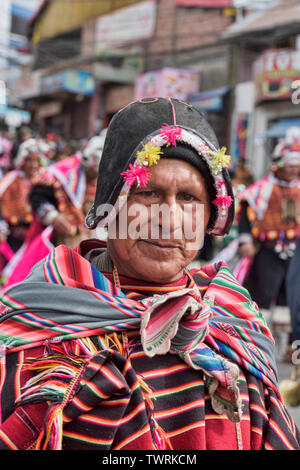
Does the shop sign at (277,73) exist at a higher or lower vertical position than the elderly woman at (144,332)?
higher

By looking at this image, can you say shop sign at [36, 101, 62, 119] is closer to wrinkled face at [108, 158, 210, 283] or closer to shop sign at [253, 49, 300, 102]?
shop sign at [253, 49, 300, 102]

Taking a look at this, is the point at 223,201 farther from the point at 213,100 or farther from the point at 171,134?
the point at 213,100

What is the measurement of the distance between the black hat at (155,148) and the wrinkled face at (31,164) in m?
6.62

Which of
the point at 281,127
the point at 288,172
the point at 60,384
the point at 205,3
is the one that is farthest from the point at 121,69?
the point at 60,384

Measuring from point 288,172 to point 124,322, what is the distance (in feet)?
17.8

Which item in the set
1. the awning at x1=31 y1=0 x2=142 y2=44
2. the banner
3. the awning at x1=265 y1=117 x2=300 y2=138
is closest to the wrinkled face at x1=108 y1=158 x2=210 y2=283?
the awning at x1=265 y1=117 x2=300 y2=138

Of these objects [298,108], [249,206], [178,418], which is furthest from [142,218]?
[298,108]

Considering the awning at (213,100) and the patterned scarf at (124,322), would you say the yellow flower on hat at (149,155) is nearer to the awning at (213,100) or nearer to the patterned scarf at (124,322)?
the patterned scarf at (124,322)

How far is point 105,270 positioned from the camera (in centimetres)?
176

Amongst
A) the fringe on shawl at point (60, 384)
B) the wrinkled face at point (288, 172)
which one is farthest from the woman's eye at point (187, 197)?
the wrinkled face at point (288, 172)

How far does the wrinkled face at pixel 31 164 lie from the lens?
8156mm

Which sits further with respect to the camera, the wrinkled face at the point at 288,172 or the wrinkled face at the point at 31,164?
the wrinkled face at the point at 31,164

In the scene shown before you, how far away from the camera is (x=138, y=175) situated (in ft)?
5.16
